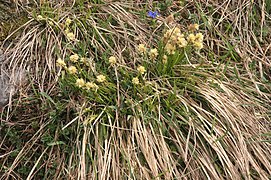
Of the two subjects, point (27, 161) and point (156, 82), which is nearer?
point (27, 161)

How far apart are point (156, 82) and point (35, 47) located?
2.38 ft

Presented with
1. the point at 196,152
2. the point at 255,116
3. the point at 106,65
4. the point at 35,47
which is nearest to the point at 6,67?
the point at 35,47

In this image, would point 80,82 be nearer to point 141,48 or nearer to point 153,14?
point 141,48

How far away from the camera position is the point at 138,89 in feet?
7.61

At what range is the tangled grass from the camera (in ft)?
7.23

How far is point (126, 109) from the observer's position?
2.28m

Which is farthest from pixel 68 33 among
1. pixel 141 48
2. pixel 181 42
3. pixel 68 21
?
pixel 181 42

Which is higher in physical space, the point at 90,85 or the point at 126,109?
the point at 90,85

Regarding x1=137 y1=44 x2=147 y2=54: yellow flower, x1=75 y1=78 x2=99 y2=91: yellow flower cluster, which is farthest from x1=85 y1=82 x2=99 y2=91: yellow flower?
x1=137 y1=44 x2=147 y2=54: yellow flower

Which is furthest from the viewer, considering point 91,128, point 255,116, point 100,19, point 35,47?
point 100,19

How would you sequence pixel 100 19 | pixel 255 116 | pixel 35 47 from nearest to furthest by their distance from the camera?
pixel 255 116
pixel 35 47
pixel 100 19

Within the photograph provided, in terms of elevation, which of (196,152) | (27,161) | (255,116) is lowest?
(27,161)

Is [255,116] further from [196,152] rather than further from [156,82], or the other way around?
[156,82]

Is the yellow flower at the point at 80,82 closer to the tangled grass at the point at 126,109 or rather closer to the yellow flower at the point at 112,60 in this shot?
the tangled grass at the point at 126,109
